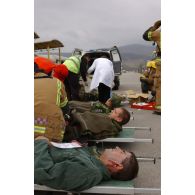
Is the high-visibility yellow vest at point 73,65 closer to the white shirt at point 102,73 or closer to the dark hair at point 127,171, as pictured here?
the white shirt at point 102,73

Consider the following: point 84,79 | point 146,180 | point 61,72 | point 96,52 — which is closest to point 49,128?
point 146,180

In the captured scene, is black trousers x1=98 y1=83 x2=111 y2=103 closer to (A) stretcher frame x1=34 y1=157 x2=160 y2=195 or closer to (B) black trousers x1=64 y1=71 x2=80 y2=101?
(B) black trousers x1=64 y1=71 x2=80 y2=101

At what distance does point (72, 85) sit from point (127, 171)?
14.7ft

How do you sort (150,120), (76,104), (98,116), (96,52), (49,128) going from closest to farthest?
(49,128) < (98,116) < (76,104) < (150,120) < (96,52)

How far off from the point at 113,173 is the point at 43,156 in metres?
0.64

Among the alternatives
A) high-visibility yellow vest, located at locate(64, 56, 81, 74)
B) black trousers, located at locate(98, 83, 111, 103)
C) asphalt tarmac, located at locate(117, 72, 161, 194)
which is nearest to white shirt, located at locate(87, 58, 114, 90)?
black trousers, located at locate(98, 83, 111, 103)

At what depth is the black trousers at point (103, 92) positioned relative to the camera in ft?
26.4

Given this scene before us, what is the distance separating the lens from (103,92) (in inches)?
321

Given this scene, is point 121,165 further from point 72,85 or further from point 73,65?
point 72,85

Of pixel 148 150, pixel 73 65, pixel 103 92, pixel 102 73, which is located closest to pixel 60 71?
pixel 73 65

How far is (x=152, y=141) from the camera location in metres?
4.84

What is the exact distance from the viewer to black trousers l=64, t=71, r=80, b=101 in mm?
7130
